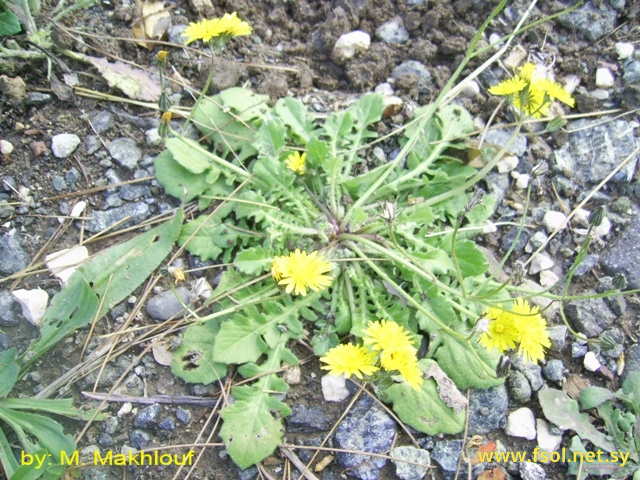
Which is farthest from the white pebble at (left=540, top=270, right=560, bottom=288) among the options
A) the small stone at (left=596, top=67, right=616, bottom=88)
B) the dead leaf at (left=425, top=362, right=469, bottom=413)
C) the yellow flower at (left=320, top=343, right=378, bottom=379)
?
the small stone at (left=596, top=67, right=616, bottom=88)

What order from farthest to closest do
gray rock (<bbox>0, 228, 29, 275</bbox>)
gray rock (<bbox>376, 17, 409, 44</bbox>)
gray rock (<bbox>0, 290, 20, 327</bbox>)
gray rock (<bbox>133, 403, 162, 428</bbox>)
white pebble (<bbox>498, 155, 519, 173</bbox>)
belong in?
gray rock (<bbox>376, 17, 409, 44</bbox>), white pebble (<bbox>498, 155, 519, 173</bbox>), gray rock (<bbox>0, 228, 29, 275</bbox>), gray rock (<bbox>0, 290, 20, 327</bbox>), gray rock (<bbox>133, 403, 162, 428</bbox>)

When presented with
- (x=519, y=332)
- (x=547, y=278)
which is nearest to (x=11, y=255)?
(x=519, y=332)

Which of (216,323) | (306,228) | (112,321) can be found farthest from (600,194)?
(112,321)

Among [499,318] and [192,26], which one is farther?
[192,26]

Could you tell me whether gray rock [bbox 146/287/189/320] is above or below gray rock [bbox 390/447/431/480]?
above

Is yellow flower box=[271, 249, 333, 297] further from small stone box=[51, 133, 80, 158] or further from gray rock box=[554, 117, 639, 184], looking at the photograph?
gray rock box=[554, 117, 639, 184]

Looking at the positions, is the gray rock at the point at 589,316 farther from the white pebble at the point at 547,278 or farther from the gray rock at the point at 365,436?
the gray rock at the point at 365,436

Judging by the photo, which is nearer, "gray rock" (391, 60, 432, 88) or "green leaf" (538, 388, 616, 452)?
"green leaf" (538, 388, 616, 452)

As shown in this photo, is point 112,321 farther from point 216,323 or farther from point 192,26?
point 192,26
